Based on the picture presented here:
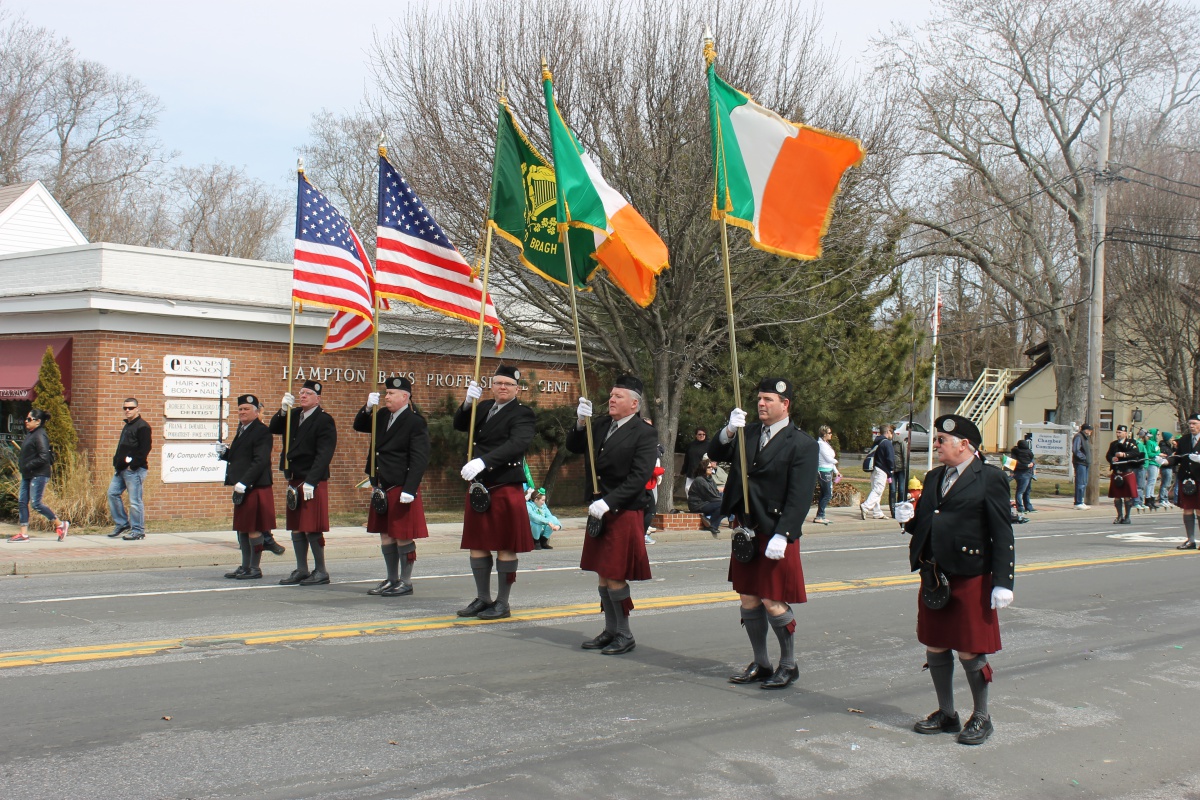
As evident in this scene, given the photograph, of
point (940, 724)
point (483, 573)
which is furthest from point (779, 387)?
point (483, 573)

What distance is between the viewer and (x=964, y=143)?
36312mm

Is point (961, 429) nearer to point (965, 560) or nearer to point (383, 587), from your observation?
point (965, 560)

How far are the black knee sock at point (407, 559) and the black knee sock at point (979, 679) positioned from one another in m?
5.49

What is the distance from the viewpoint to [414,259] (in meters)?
10.6

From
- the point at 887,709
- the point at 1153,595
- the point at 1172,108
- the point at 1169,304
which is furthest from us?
the point at 1172,108

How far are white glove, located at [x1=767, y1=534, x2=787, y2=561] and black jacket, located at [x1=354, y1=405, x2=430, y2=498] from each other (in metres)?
4.04

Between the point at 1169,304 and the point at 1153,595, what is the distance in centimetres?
2327

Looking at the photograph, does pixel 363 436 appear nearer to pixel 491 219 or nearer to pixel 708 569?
pixel 708 569

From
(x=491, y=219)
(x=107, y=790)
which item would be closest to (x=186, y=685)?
(x=107, y=790)

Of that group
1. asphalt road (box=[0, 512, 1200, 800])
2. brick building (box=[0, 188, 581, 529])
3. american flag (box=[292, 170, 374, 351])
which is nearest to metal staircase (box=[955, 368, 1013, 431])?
brick building (box=[0, 188, 581, 529])

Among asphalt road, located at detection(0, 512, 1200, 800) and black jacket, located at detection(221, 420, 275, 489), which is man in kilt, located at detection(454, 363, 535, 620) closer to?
asphalt road, located at detection(0, 512, 1200, 800)

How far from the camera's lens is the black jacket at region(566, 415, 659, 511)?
7.50m

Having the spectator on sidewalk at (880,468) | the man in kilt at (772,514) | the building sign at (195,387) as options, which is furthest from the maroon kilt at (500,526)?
the spectator on sidewalk at (880,468)

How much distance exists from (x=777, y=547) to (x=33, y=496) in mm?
11866
